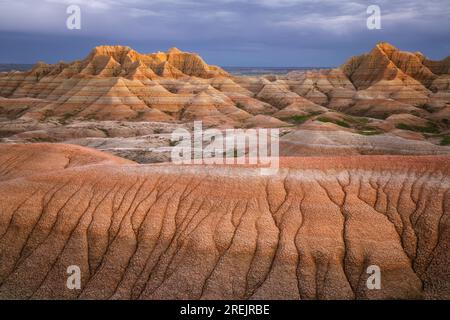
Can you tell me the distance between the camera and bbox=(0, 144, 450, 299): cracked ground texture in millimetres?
21938

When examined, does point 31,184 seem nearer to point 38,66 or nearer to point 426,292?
point 426,292

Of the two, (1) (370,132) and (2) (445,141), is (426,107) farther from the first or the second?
(2) (445,141)

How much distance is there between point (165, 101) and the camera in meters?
132

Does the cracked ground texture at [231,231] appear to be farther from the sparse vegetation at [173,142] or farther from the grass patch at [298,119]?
the grass patch at [298,119]

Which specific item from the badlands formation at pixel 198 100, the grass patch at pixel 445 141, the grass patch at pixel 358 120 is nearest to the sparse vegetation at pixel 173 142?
the badlands formation at pixel 198 100

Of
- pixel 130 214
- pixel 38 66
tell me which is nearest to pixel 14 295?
pixel 130 214

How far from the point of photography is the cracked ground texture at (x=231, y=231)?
21.9 meters

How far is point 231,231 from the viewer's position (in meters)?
24.9

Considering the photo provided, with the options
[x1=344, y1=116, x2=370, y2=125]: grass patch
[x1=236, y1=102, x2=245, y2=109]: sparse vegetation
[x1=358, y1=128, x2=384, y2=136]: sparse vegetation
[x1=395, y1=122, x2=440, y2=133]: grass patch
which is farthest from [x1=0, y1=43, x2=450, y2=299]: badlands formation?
[x1=236, y1=102, x2=245, y2=109]: sparse vegetation

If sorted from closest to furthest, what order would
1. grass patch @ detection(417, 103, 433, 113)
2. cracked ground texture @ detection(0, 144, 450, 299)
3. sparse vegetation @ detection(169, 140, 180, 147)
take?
cracked ground texture @ detection(0, 144, 450, 299), sparse vegetation @ detection(169, 140, 180, 147), grass patch @ detection(417, 103, 433, 113)

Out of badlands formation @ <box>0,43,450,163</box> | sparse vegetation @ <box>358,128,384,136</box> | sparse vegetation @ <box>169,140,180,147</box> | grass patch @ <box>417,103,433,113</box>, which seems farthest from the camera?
grass patch @ <box>417,103,433,113</box>

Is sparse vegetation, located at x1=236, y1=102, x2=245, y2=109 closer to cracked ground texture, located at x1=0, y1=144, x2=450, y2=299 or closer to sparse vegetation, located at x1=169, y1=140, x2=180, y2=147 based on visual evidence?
sparse vegetation, located at x1=169, y1=140, x2=180, y2=147

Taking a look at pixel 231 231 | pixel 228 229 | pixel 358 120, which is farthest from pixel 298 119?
pixel 231 231
